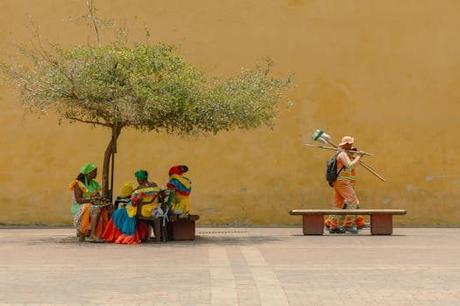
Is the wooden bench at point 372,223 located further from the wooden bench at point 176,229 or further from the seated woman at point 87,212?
the seated woman at point 87,212

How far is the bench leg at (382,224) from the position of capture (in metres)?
16.5

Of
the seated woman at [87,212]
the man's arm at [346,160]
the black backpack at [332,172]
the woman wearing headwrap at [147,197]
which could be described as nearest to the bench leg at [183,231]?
the woman wearing headwrap at [147,197]

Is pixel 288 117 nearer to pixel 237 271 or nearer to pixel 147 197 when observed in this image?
pixel 147 197

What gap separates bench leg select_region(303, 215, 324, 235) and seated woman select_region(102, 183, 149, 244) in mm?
3182

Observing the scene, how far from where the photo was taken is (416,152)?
61.5ft

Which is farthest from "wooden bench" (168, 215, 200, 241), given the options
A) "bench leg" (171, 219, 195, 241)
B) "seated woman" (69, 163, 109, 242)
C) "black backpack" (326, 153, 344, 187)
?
Answer: "black backpack" (326, 153, 344, 187)

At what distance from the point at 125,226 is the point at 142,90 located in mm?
2141

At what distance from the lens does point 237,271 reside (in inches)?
414

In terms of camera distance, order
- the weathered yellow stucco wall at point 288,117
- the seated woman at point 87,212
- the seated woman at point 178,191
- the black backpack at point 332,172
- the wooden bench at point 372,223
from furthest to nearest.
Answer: the weathered yellow stucco wall at point 288,117, the black backpack at point 332,172, the wooden bench at point 372,223, the seated woman at point 178,191, the seated woman at point 87,212

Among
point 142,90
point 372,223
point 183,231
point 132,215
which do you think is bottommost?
point 183,231

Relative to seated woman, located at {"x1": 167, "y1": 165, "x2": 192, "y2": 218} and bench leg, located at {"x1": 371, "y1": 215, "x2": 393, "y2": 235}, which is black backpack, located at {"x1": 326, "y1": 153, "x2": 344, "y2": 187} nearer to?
bench leg, located at {"x1": 371, "y1": 215, "x2": 393, "y2": 235}

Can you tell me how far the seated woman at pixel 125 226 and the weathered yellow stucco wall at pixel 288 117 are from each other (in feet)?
13.3

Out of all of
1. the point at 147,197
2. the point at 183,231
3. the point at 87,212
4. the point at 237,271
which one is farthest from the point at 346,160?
the point at 237,271

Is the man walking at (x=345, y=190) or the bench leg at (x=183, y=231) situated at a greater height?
the man walking at (x=345, y=190)
